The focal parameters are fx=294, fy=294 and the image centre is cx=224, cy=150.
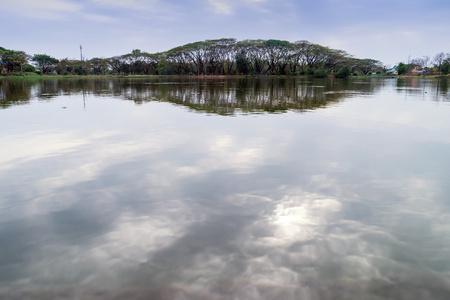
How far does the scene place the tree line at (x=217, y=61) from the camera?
7931cm

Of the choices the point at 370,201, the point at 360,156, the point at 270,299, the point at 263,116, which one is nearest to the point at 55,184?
the point at 270,299

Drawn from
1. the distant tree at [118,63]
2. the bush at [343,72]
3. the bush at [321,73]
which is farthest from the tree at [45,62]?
the bush at [343,72]

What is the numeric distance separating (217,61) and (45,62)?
5814 cm

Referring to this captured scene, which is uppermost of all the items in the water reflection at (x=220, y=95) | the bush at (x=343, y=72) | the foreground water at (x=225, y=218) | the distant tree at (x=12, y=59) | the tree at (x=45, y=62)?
the tree at (x=45, y=62)

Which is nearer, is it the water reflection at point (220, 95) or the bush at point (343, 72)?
the water reflection at point (220, 95)

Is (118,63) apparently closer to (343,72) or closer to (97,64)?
(97,64)

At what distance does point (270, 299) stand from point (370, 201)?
2284 millimetres

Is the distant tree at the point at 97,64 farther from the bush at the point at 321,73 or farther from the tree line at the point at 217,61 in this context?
the bush at the point at 321,73

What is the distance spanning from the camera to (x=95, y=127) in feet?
28.9

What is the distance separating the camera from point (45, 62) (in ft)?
318

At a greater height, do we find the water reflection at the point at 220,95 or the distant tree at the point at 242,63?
the distant tree at the point at 242,63

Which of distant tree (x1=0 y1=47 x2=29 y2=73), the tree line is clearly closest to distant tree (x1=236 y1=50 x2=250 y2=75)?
the tree line

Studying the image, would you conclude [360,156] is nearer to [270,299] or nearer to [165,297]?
[270,299]

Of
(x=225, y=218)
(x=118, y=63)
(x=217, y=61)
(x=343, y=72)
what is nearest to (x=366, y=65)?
(x=343, y=72)
